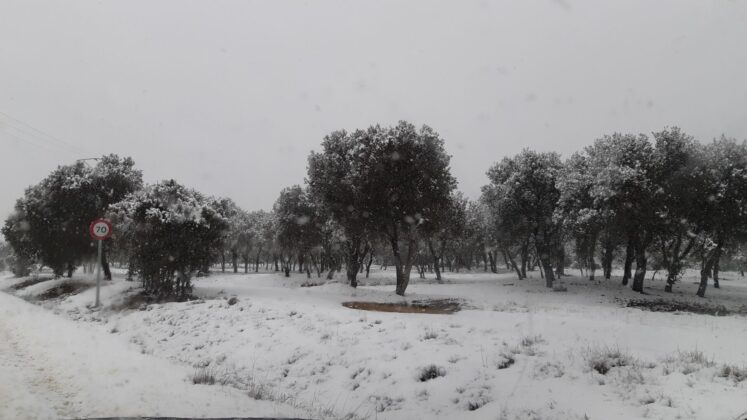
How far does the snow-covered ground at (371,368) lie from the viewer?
6.01 meters

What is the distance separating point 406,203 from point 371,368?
16.1 meters

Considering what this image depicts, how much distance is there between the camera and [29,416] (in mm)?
4727

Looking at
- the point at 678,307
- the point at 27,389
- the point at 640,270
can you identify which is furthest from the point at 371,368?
the point at 640,270

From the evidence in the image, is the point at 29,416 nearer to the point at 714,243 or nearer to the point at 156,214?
the point at 156,214

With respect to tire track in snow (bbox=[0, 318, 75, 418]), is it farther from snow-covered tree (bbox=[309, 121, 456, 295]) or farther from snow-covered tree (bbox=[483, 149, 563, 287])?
snow-covered tree (bbox=[483, 149, 563, 287])

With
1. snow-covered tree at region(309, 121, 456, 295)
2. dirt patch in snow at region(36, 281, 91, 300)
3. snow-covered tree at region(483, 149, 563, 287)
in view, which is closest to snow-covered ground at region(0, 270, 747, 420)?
snow-covered tree at region(309, 121, 456, 295)

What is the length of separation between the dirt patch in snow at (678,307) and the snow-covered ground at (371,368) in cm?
1243

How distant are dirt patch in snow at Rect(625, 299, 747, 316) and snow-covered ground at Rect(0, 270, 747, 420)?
1243 centimetres

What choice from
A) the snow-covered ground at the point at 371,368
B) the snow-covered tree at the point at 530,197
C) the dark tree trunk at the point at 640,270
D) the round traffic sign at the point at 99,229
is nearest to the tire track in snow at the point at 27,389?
the snow-covered ground at the point at 371,368

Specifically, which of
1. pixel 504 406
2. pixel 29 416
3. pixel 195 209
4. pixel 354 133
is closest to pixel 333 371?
pixel 504 406

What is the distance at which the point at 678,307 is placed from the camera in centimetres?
2306

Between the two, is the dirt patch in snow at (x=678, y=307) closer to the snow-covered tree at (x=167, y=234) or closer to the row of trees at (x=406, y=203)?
the row of trees at (x=406, y=203)

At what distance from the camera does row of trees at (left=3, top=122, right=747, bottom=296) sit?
2034cm

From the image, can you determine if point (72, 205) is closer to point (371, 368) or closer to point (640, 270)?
point (371, 368)
